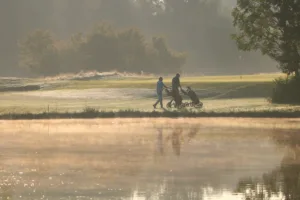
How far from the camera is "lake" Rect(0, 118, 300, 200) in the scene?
15977 mm

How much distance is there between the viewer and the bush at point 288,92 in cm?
4688

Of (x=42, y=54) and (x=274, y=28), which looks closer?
(x=274, y=28)

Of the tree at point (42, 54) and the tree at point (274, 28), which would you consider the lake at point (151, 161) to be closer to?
the tree at point (274, 28)

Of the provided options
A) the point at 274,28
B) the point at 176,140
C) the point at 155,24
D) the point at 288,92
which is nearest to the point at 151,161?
the point at 176,140

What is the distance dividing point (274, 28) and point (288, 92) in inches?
168

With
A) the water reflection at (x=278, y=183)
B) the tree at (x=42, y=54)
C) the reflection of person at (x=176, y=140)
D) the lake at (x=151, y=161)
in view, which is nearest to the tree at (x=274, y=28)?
the lake at (x=151, y=161)

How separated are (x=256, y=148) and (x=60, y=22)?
531ft

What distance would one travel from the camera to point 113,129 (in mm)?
31750

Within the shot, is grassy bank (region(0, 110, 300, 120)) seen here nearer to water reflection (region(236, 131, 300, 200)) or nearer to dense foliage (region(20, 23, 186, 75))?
water reflection (region(236, 131, 300, 200))

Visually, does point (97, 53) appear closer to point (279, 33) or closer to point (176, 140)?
point (279, 33)

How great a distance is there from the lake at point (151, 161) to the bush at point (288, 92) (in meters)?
13.9

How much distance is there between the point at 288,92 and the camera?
47.5 meters

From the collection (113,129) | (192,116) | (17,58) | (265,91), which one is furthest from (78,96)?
(17,58)

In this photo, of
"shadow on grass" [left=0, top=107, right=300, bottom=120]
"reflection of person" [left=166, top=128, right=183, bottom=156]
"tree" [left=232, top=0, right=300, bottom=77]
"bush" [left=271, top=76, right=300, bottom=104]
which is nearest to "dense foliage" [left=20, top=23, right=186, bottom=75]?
"tree" [left=232, top=0, right=300, bottom=77]
